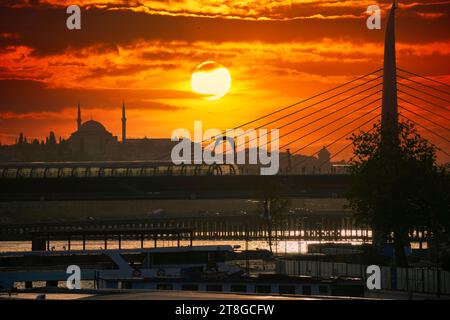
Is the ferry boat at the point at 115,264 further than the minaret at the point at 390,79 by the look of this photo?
No

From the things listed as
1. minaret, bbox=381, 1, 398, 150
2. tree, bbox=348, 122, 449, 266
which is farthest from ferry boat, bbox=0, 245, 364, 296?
minaret, bbox=381, 1, 398, 150

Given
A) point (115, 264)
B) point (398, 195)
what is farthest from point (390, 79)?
point (115, 264)

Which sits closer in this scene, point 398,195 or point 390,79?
point 398,195

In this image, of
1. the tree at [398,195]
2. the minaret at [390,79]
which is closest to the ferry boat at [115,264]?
the tree at [398,195]

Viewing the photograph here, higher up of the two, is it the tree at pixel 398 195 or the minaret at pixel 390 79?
the minaret at pixel 390 79

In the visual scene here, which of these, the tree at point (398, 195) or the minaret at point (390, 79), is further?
the minaret at point (390, 79)

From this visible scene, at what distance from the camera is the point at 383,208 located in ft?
288

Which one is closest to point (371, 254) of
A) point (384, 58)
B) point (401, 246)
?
point (401, 246)

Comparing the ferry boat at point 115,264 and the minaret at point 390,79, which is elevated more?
the minaret at point 390,79

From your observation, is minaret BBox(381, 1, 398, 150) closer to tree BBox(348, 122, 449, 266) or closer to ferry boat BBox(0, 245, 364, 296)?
tree BBox(348, 122, 449, 266)

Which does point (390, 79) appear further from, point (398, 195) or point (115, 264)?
point (115, 264)

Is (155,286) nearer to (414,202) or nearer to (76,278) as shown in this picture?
(76,278)

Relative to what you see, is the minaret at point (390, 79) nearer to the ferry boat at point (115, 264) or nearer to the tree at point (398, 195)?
the tree at point (398, 195)
